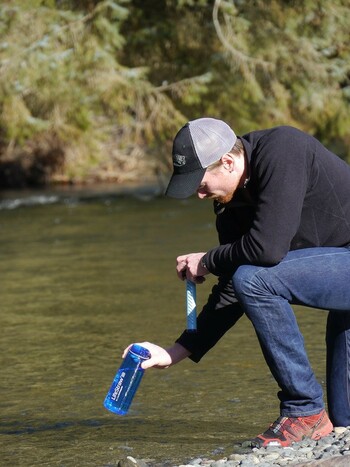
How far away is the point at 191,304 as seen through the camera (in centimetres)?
510

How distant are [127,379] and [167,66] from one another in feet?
67.9

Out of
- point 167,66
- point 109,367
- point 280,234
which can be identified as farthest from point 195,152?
point 167,66

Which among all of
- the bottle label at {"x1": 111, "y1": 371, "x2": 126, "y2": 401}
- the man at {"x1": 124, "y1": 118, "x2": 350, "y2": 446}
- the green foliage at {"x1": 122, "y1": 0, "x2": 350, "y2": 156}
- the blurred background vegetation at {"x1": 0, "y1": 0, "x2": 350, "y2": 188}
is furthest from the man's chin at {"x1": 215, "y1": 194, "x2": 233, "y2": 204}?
the green foliage at {"x1": 122, "y1": 0, "x2": 350, "y2": 156}

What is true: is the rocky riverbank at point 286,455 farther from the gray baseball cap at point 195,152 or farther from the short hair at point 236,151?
the short hair at point 236,151

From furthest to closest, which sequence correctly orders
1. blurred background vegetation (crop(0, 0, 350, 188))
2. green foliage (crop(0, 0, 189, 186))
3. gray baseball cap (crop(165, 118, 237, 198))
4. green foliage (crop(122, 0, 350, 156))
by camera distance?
green foliage (crop(122, 0, 350, 156)) < blurred background vegetation (crop(0, 0, 350, 188)) < green foliage (crop(0, 0, 189, 186)) < gray baseball cap (crop(165, 118, 237, 198))

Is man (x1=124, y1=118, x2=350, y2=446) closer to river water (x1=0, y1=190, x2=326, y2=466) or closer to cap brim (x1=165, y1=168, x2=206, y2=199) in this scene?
cap brim (x1=165, y1=168, x2=206, y2=199)

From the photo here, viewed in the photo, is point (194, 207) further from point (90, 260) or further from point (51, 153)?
point (51, 153)

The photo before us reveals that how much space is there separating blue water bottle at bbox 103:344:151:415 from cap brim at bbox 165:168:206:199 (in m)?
0.73

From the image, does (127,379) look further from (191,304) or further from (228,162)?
(228,162)

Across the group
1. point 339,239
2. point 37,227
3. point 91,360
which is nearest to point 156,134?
point 37,227

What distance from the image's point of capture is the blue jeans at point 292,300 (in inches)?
189

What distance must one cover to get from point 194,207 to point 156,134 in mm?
3383

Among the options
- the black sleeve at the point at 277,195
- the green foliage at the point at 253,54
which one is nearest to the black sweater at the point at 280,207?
the black sleeve at the point at 277,195

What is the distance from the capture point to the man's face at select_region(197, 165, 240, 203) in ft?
15.8
